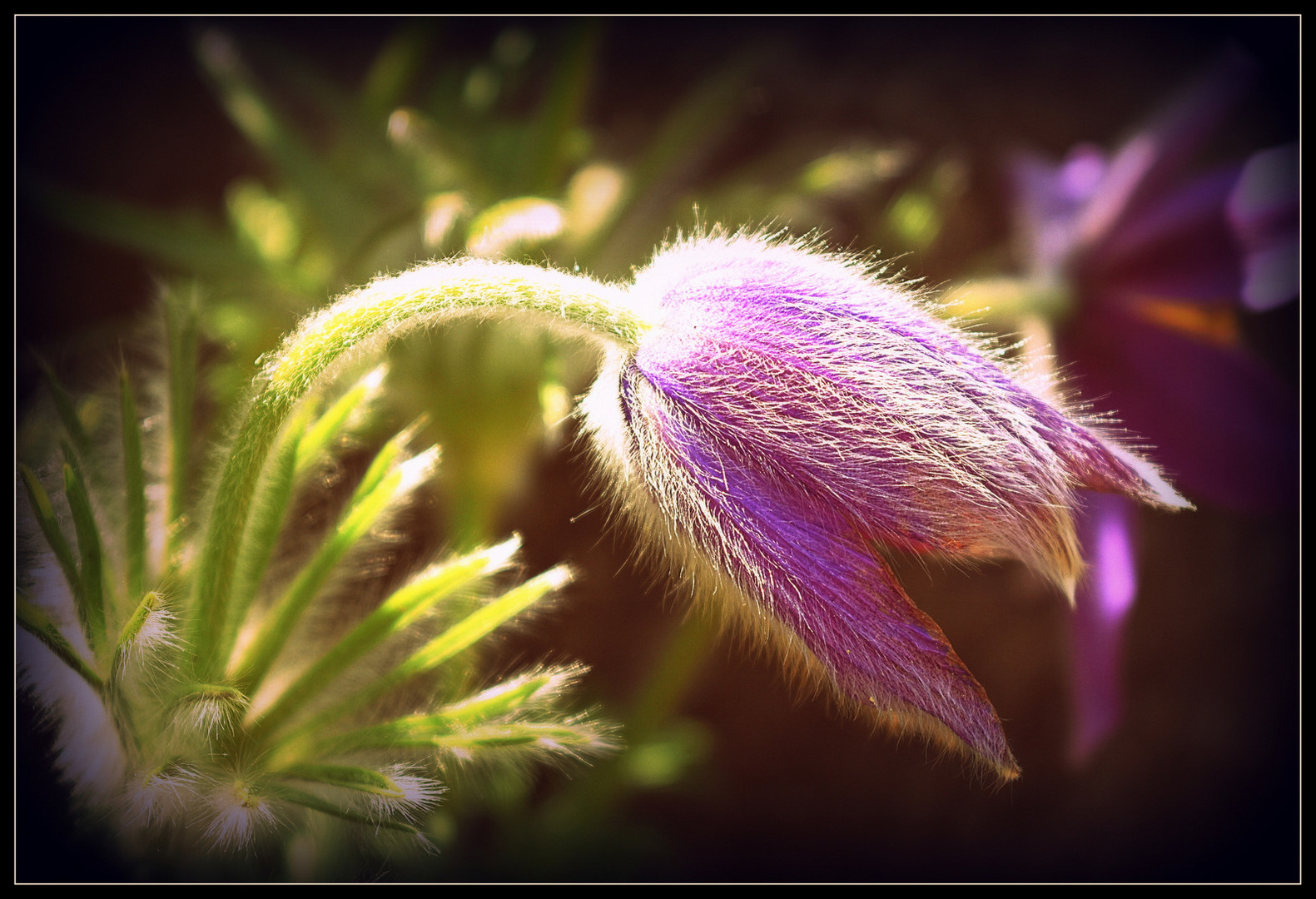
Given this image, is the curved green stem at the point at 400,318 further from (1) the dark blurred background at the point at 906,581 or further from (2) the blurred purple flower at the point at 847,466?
(1) the dark blurred background at the point at 906,581

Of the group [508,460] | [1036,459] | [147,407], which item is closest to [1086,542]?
[1036,459]

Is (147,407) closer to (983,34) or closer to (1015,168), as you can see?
(1015,168)

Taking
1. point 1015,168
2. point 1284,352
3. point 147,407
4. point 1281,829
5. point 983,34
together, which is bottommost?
point 1281,829

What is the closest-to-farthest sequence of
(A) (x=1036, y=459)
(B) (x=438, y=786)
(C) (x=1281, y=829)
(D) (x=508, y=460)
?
(A) (x=1036, y=459), (B) (x=438, y=786), (D) (x=508, y=460), (C) (x=1281, y=829)

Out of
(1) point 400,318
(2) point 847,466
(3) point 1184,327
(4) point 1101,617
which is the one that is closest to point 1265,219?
(3) point 1184,327

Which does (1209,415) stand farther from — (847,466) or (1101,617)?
(847,466)

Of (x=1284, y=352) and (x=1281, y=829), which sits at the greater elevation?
(x=1284, y=352)

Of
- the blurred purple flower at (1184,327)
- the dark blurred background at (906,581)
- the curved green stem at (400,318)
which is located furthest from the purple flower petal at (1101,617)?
the curved green stem at (400,318)
